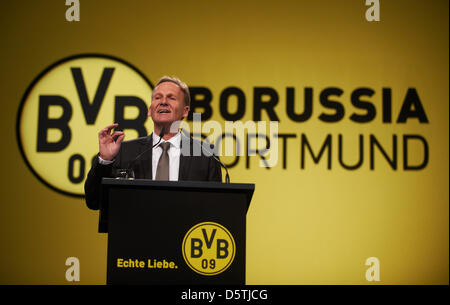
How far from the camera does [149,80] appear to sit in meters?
3.93

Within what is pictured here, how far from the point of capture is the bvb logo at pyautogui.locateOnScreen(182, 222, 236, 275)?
1.78m

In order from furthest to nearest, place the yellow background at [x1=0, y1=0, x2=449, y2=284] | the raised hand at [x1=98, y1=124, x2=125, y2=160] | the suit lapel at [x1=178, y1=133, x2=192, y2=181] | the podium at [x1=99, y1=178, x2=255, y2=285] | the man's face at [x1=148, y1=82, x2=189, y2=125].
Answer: the yellow background at [x1=0, y1=0, x2=449, y2=284] < the man's face at [x1=148, y1=82, x2=189, y2=125] < the suit lapel at [x1=178, y1=133, x2=192, y2=181] < the raised hand at [x1=98, y1=124, x2=125, y2=160] < the podium at [x1=99, y1=178, x2=255, y2=285]

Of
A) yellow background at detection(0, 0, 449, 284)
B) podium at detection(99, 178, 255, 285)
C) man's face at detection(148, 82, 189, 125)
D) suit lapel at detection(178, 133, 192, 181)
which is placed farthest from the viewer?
yellow background at detection(0, 0, 449, 284)

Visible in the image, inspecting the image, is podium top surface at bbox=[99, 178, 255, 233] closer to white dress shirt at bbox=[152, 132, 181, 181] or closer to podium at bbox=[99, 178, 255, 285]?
podium at bbox=[99, 178, 255, 285]

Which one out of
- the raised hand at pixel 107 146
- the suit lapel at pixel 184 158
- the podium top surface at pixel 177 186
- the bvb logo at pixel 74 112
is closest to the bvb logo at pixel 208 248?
the podium top surface at pixel 177 186

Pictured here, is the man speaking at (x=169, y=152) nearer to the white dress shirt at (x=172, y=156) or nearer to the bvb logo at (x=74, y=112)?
the white dress shirt at (x=172, y=156)

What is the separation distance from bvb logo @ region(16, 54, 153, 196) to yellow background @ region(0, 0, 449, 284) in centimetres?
8

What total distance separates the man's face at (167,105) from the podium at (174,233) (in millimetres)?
943

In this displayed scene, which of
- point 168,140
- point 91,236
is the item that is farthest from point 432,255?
point 91,236

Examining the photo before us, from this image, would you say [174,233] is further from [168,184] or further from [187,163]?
[187,163]

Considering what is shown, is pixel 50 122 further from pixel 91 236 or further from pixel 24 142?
pixel 91 236

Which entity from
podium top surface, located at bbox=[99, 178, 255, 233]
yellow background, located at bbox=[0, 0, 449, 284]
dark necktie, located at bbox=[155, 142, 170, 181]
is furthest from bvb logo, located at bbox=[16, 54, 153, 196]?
podium top surface, located at bbox=[99, 178, 255, 233]

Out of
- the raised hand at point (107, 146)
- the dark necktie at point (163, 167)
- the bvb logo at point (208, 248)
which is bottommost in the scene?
the bvb logo at point (208, 248)

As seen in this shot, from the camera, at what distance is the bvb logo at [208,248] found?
1778 millimetres
